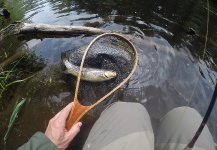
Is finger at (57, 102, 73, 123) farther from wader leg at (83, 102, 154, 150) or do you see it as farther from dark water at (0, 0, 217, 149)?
dark water at (0, 0, 217, 149)

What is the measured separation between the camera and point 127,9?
8.12m

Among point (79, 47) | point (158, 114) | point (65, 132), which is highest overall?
point (65, 132)

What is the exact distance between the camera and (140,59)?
520cm

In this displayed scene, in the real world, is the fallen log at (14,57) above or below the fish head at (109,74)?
below

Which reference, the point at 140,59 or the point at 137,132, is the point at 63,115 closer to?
the point at 137,132

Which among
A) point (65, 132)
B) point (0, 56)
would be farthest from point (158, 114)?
point (0, 56)

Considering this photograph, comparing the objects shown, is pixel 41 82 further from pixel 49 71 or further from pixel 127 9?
pixel 127 9

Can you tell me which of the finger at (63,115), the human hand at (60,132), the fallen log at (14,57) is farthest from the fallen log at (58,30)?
the human hand at (60,132)

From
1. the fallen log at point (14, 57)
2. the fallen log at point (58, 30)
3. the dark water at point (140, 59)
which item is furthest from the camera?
the fallen log at point (58, 30)

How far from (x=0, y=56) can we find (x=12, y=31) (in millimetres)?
1155

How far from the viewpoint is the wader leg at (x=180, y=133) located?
7.19ft

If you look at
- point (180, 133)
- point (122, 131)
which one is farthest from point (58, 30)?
point (180, 133)

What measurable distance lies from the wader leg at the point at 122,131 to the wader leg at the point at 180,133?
0.59ft

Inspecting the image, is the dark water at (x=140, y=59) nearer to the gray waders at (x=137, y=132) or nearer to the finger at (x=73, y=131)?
the gray waders at (x=137, y=132)
